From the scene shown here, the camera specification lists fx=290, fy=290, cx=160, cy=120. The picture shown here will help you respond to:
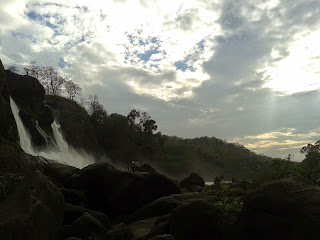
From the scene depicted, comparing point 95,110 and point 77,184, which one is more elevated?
point 95,110

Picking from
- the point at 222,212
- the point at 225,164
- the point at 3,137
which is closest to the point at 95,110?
the point at 225,164

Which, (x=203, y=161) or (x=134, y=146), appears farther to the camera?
(x=203, y=161)

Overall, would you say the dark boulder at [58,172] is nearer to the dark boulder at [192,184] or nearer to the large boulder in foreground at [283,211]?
the dark boulder at [192,184]

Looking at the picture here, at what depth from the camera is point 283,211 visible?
7160 mm

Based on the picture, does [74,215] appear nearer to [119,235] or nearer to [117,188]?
[119,235]

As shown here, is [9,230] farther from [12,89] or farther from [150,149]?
[150,149]

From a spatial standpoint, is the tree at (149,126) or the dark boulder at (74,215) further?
the tree at (149,126)

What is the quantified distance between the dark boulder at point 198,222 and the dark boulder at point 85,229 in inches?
120

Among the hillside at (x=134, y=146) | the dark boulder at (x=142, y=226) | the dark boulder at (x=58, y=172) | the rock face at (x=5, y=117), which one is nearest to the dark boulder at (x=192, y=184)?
the dark boulder at (x=58, y=172)

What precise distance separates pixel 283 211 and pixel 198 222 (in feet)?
8.93

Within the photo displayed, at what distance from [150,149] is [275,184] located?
6225 cm

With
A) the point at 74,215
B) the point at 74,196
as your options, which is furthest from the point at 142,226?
the point at 74,196

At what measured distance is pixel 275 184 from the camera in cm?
784

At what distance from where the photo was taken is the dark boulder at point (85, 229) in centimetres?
1014
